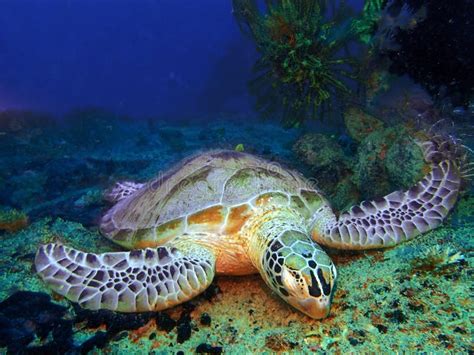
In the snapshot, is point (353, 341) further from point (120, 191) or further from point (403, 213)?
point (120, 191)

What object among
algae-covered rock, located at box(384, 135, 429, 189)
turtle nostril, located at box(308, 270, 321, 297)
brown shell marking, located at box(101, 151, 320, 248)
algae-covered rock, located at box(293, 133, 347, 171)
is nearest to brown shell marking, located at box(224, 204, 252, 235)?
brown shell marking, located at box(101, 151, 320, 248)

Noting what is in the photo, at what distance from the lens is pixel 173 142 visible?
13469 mm

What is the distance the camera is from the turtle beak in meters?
2.28

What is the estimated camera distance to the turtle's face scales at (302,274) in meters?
2.32

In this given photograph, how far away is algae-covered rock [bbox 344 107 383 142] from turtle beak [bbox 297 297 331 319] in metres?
4.11

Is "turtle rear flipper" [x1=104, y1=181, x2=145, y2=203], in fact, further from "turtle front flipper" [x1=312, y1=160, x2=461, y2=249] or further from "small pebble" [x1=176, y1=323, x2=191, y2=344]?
"turtle front flipper" [x1=312, y1=160, x2=461, y2=249]

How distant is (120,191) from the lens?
577 centimetres

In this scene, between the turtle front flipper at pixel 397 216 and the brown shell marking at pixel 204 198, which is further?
the brown shell marking at pixel 204 198

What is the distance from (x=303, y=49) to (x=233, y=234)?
3833 mm

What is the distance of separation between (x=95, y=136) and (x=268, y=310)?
1594 cm

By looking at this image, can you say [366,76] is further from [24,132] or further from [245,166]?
[24,132]

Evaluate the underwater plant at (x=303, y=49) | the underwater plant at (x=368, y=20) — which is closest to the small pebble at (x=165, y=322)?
the underwater plant at (x=303, y=49)

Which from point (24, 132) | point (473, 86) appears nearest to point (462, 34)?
point (473, 86)

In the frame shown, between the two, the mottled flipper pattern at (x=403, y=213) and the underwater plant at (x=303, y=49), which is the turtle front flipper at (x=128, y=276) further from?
the underwater plant at (x=303, y=49)
